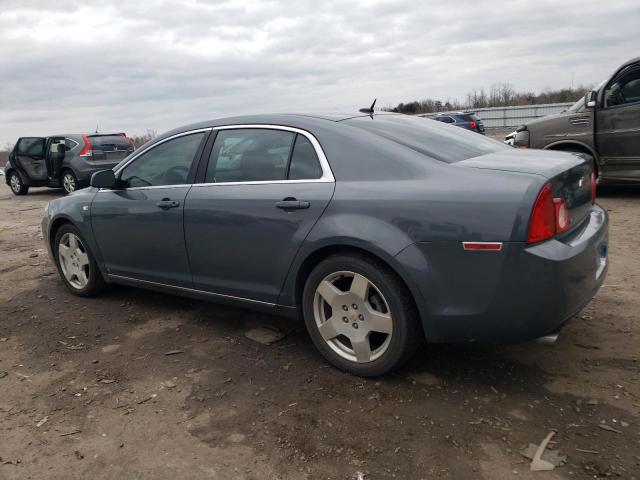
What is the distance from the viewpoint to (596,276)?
309 cm

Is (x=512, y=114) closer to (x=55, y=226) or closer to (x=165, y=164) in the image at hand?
(x=55, y=226)

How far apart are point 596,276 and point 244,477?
2141 mm

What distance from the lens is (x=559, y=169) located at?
294 centimetres

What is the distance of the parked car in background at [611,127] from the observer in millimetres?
8070

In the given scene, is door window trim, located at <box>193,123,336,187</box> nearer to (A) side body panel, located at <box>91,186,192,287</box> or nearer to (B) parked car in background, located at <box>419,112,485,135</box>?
(A) side body panel, located at <box>91,186,192,287</box>

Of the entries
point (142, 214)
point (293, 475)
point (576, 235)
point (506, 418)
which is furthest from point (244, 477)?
point (142, 214)

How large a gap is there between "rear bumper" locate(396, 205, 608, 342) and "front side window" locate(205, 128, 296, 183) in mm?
1126

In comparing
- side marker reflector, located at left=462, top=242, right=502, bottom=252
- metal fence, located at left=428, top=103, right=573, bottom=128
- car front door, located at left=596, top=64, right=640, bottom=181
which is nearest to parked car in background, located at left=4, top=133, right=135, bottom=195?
car front door, located at left=596, top=64, right=640, bottom=181

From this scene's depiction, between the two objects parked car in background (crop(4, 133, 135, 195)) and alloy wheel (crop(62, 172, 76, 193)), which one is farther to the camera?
alloy wheel (crop(62, 172, 76, 193))

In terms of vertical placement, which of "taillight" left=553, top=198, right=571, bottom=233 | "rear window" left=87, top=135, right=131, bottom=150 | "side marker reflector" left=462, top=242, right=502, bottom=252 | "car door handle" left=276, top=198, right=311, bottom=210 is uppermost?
"rear window" left=87, top=135, right=131, bottom=150

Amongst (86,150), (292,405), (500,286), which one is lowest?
(292,405)

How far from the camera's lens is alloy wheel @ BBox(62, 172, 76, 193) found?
1341cm

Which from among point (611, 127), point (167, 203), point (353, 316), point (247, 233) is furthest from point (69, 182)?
point (353, 316)

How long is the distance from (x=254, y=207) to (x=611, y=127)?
22.4ft
